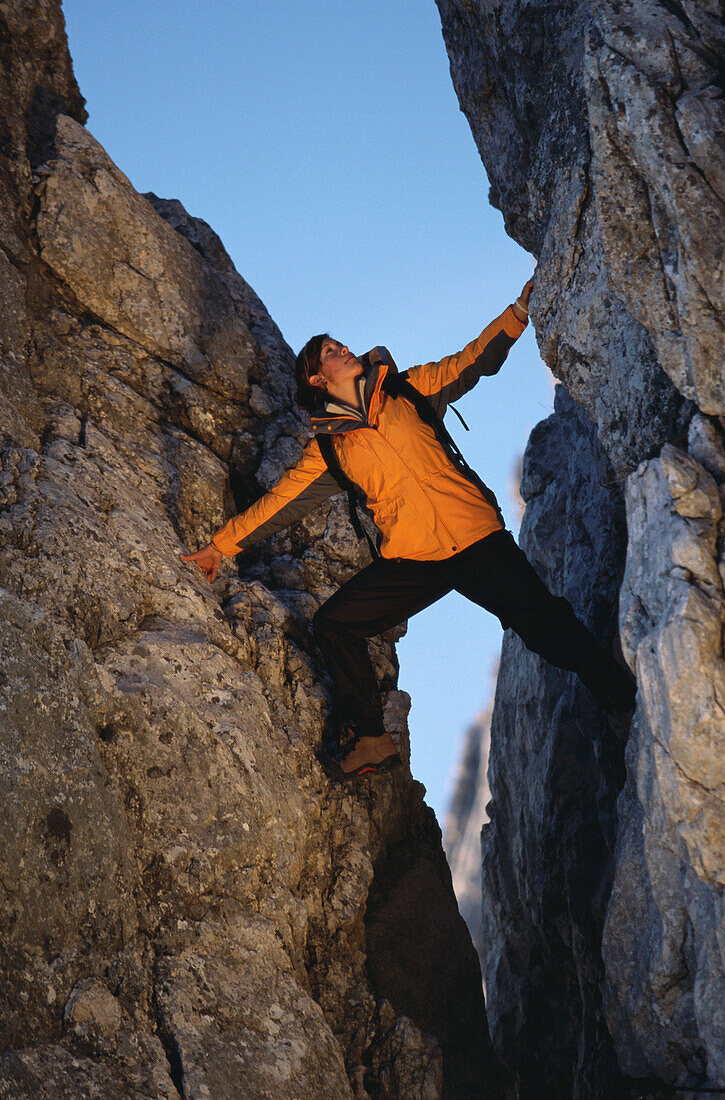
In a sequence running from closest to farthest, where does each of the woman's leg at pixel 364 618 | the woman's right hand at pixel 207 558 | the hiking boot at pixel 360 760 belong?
1. the woman's leg at pixel 364 618
2. the hiking boot at pixel 360 760
3. the woman's right hand at pixel 207 558

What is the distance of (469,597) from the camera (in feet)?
23.4

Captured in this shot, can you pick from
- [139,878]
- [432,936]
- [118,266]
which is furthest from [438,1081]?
[118,266]

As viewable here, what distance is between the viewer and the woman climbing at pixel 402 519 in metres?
6.88

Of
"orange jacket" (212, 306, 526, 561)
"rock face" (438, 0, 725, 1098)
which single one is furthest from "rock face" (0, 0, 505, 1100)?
"orange jacket" (212, 306, 526, 561)

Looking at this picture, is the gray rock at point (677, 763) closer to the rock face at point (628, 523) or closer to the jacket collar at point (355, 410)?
the rock face at point (628, 523)

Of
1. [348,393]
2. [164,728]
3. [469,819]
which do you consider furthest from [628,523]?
[469,819]

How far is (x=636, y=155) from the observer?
5766 millimetres

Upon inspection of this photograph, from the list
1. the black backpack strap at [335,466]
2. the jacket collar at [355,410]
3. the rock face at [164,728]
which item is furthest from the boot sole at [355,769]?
the jacket collar at [355,410]

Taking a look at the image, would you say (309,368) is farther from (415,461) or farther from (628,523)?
(628,523)

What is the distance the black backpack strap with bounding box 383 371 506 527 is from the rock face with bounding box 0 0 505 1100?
2.10 meters

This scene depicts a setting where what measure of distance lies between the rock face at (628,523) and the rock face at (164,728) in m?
1.39

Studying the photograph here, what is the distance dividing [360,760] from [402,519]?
2026mm

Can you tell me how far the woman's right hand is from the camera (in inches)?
302

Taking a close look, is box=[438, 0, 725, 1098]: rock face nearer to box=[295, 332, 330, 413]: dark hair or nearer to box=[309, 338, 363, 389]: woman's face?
box=[309, 338, 363, 389]: woman's face
